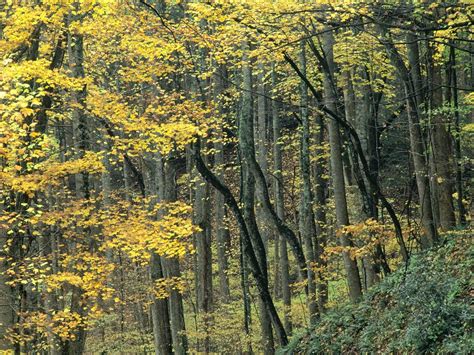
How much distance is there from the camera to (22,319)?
→ 12.6 metres

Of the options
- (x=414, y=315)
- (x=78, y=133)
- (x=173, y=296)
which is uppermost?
(x=78, y=133)

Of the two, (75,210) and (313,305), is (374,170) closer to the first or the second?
(313,305)

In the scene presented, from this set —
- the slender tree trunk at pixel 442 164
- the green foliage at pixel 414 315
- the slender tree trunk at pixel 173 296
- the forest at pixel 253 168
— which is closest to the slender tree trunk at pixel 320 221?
the forest at pixel 253 168

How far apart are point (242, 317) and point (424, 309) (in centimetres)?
1324

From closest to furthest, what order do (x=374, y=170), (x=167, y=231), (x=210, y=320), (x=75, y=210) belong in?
(x=75, y=210), (x=167, y=231), (x=374, y=170), (x=210, y=320)

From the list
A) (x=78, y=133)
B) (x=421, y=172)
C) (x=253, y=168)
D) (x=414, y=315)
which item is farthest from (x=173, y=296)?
(x=414, y=315)

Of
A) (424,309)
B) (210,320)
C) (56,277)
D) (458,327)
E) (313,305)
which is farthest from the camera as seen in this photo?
A: (210,320)

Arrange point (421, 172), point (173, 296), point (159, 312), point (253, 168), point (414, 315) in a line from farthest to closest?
point (173, 296)
point (159, 312)
point (253, 168)
point (421, 172)
point (414, 315)

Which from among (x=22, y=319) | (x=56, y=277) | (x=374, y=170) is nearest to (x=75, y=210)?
(x=56, y=277)

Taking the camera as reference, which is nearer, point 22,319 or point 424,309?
point 424,309

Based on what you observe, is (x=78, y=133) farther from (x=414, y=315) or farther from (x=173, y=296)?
(x=414, y=315)

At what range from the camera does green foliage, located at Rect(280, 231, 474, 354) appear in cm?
730

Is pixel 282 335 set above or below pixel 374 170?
below

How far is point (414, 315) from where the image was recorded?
8219mm
